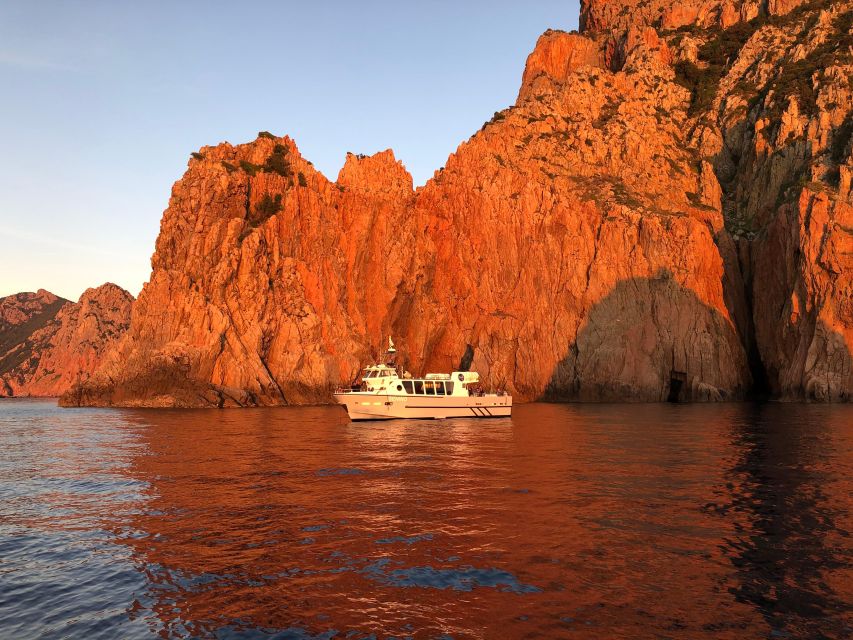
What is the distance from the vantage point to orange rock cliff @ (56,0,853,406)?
274 ft

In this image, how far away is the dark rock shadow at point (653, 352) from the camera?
90188 mm

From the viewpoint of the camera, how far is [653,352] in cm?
9144

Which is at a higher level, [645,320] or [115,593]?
[645,320]

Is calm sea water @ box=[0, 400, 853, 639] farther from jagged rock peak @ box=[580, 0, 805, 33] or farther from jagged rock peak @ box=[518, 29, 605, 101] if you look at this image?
jagged rock peak @ box=[580, 0, 805, 33]

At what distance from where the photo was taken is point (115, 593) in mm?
14031

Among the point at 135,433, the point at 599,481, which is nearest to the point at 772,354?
the point at 599,481

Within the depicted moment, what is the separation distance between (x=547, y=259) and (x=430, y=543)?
84579mm

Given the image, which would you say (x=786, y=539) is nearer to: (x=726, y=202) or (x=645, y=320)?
(x=645, y=320)

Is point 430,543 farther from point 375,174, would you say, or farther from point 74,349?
point 74,349

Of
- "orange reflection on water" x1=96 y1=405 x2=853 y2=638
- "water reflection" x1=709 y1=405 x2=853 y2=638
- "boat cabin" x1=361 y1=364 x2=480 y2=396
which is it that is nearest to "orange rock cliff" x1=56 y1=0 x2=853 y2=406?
"boat cabin" x1=361 y1=364 x2=480 y2=396

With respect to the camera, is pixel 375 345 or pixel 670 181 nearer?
pixel 375 345

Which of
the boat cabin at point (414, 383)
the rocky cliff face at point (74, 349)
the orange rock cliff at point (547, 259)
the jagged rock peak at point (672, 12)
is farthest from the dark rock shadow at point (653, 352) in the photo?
the rocky cliff face at point (74, 349)

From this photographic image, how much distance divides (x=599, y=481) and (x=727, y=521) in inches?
283

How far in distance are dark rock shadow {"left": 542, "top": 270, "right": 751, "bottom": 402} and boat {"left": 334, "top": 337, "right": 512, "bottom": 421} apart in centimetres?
2973
